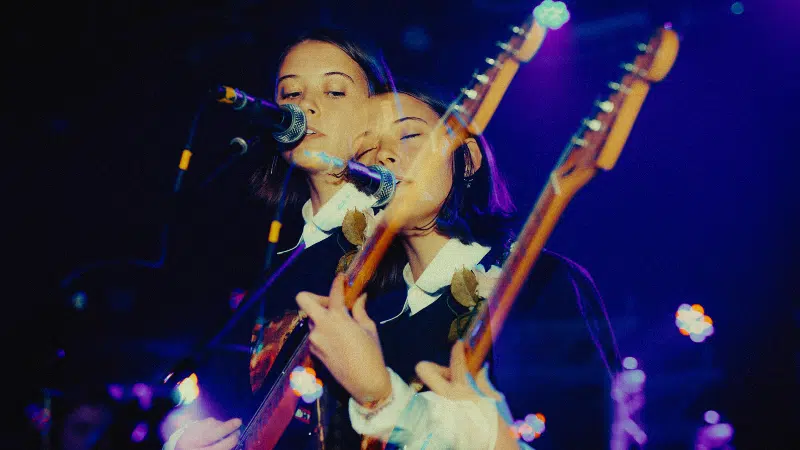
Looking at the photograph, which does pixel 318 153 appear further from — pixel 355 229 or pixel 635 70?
pixel 635 70

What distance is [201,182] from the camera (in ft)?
4.59

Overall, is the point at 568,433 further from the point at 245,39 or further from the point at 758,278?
the point at 245,39

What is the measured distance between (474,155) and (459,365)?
0.78 meters

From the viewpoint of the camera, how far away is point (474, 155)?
1.67 m

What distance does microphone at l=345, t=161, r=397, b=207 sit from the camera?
127cm

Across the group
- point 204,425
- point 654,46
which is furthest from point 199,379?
point 654,46

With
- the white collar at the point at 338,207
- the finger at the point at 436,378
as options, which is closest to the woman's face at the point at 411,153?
the white collar at the point at 338,207

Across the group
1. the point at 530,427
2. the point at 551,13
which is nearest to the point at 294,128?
the point at 530,427

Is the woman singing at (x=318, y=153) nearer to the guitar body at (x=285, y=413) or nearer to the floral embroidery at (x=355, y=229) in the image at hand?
the floral embroidery at (x=355, y=229)

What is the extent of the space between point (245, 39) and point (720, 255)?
2.37m

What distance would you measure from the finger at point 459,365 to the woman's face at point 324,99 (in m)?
0.86

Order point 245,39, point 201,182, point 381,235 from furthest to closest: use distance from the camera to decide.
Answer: point 245,39, point 381,235, point 201,182

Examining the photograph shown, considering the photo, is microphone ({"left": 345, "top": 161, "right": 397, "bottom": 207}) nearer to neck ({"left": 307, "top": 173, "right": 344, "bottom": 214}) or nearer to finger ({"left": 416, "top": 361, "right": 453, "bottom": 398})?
finger ({"left": 416, "top": 361, "right": 453, "bottom": 398})

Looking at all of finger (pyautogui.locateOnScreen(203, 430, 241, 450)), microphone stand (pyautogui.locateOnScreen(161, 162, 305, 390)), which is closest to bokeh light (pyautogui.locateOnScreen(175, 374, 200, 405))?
microphone stand (pyautogui.locateOnScreen(161, 162, 305, 390))
